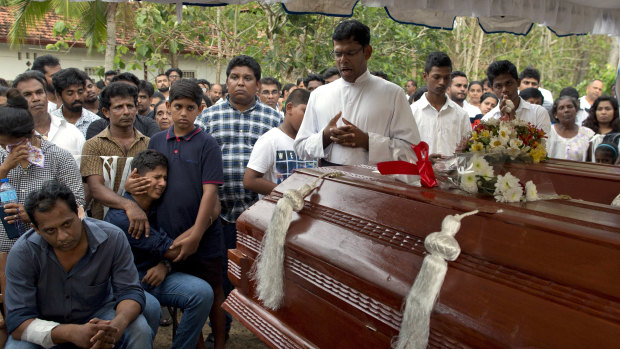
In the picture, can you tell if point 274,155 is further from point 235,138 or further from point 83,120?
point 83,120

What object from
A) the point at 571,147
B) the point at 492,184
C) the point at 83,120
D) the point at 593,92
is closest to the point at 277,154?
the point at 492,184

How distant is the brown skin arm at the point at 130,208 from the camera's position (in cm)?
301

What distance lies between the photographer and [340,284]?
1.70 meters

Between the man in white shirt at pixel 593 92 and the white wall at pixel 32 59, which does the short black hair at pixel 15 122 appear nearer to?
the man in white shirt at pixel 593 92

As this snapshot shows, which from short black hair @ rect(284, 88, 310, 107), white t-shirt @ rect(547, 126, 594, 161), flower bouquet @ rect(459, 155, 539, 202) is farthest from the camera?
white t-shirt @ rect(547, 126, 594, 161)

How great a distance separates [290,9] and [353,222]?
2.38 metres

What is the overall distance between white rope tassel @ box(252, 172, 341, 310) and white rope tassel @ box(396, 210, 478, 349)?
685mm

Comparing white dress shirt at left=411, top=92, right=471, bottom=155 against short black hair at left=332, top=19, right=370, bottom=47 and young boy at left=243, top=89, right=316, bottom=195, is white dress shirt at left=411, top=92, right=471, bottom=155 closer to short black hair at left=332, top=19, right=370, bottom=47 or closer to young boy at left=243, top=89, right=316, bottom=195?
young boy at left=243, top=89, right=316, bottom=195

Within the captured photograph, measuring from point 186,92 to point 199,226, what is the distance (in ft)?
3.01

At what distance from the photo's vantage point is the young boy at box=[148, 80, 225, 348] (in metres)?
3.13

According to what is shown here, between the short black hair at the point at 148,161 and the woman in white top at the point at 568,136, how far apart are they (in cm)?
411

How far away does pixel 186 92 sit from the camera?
132 inches

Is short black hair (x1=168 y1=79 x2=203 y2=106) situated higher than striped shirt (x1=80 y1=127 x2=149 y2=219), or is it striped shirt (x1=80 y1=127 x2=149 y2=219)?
short black hair (x1=168 y1=79 x2=203 y2=106)

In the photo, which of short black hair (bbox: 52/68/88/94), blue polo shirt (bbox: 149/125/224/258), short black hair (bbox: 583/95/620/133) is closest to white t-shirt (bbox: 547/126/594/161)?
short black hair (bbox: 583/95/620/133)
